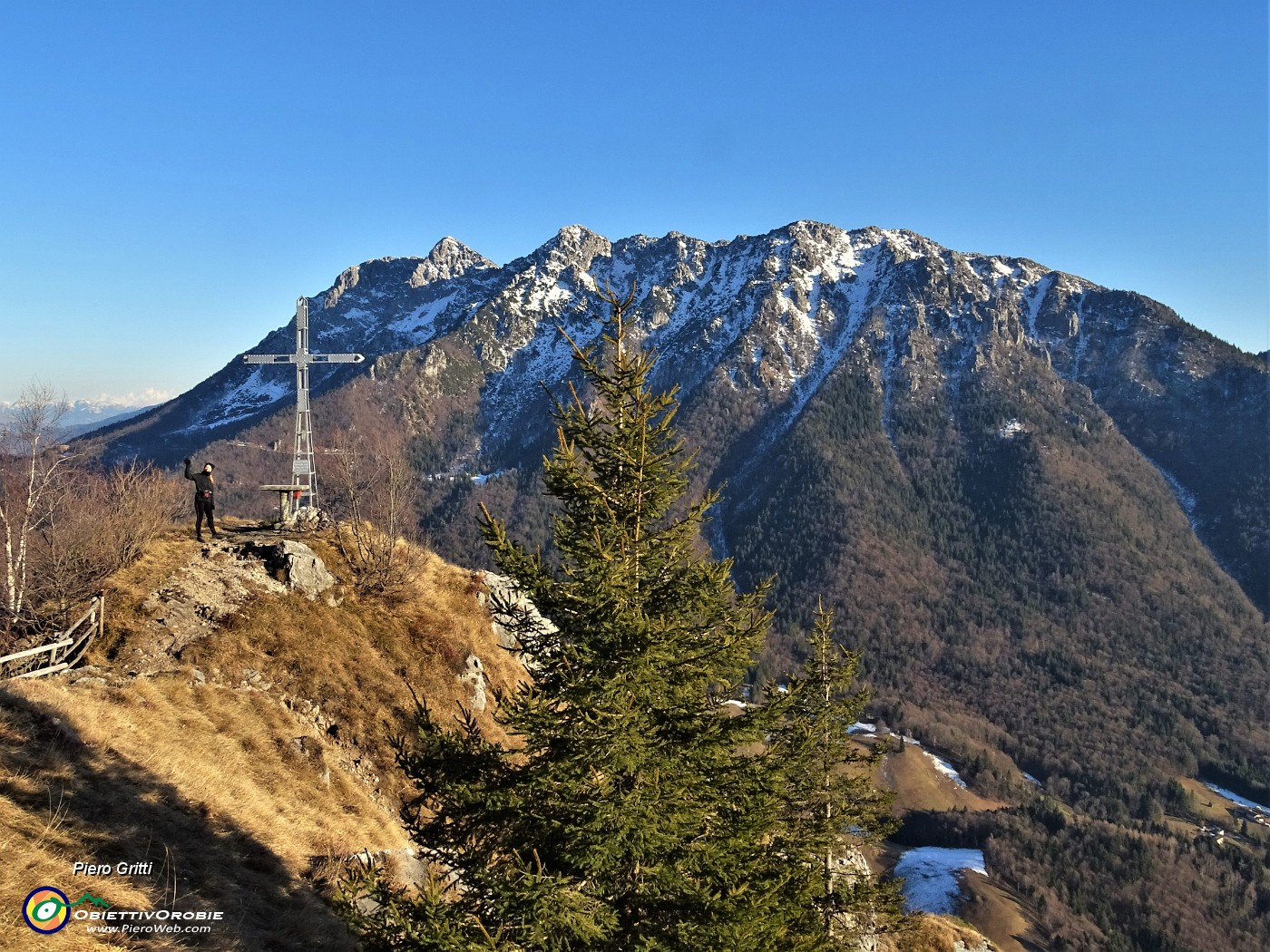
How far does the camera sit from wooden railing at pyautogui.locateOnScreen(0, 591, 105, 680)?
64.0 ft

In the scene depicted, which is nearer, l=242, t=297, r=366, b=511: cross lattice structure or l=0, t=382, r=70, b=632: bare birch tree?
l=0, t=382, r=70, b=632: bare birch tree

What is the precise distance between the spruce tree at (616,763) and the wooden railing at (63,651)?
1519 cm

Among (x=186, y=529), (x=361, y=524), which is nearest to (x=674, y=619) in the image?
(x=361, y=524)

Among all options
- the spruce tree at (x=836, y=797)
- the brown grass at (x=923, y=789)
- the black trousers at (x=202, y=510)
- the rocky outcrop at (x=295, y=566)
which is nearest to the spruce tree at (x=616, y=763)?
the spruce tree at (x=836, y=797)

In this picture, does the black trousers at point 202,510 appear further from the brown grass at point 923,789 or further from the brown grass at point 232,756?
the brown grass at point 923,789

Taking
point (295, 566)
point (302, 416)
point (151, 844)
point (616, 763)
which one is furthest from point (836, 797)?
point (302, 416)

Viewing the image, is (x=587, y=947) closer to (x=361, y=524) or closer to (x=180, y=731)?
(x=180, y=731)

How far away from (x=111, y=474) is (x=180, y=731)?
19.0 metres

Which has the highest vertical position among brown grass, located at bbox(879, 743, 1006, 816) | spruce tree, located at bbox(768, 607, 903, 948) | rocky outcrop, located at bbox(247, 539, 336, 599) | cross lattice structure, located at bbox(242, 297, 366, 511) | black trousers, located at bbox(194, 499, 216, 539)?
cross lattice structure, located at bbox(242, 297, 366, 511)

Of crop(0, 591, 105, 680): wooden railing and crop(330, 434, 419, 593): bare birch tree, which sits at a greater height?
crop(330, 434, 419, 593): bare birch tree

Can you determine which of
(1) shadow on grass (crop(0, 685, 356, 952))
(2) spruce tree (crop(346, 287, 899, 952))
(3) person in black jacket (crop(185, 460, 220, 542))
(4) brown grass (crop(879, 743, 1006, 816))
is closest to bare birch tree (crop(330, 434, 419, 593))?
(3) person in black jacket (crop(185, 460, 220, 542))

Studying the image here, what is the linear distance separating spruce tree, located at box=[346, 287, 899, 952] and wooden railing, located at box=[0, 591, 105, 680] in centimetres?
1519

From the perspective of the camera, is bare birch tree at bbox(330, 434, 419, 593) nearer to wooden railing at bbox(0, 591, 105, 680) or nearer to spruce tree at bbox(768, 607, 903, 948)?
wooden railing at bbox(0, 591, 105, 680)

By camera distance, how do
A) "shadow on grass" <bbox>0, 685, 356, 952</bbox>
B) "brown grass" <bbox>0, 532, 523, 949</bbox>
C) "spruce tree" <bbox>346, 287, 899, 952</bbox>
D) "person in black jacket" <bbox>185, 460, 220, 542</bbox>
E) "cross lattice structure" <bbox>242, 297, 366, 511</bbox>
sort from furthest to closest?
1. "cross lattice structure" <bbox>242, 297, 366, 511</bbox>
2. "person in black jacket" <bbox>185, 460, 220, 542</bbox>
3. "brown grass" <bbox>0, 532, 523, 949</bbox>
4. "shadow on grass" <bbox>0, 685, 356, 952</bbox>
5. "spruce tree" <bbox>346, 287, 899, 952</bbox>
